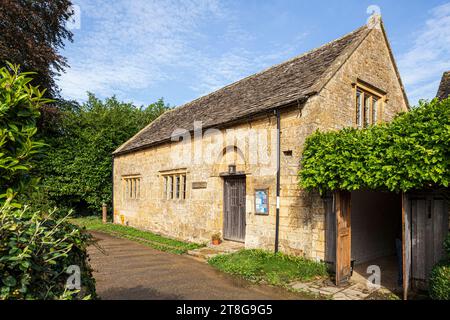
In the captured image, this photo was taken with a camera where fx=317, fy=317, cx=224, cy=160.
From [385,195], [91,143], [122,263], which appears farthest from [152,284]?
[91,143]

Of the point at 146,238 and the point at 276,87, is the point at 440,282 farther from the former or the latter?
the point at 146,238

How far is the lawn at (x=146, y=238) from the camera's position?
11678 mm

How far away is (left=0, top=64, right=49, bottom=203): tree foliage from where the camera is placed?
2805mm

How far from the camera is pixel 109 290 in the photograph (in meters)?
6.71

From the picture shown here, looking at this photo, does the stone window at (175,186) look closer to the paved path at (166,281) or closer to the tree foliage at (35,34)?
the paved path at (166,281)

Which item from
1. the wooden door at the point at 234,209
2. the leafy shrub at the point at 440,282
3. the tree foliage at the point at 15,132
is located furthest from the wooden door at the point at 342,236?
the tree foliage at the point at 15,132

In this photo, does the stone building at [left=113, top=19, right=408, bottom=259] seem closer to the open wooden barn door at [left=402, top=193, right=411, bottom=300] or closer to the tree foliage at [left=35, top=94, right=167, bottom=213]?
the open wooden barn door at [left=402, top=193, right=411, bottom=300]

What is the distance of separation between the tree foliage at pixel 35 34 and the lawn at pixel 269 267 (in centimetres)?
1272

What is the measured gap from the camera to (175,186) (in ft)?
47.2

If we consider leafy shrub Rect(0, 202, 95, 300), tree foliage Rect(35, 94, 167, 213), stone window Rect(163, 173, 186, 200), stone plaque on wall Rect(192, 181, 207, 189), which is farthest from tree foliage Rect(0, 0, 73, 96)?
leafy shrub Rect(0, 202, 95, 300)

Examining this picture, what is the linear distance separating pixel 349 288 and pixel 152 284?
4.39 meters

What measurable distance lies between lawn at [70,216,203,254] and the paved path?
1.10 m

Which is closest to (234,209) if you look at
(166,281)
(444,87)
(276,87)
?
(166,281)

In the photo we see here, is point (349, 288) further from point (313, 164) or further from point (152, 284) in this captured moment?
point (152, 284)
